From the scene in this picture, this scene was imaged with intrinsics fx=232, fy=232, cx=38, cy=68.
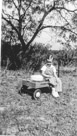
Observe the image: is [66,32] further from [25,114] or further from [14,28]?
[25,114]

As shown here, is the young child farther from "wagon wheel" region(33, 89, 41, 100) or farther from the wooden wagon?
"wagon wheel" region(33, 89, 41, 100)

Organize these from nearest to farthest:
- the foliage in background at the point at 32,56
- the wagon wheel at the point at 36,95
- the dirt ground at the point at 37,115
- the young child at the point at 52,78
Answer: the dirt ground at the point at 37,115, the wagon wheel at the point at 36,95, the young child at the point at 52,78, the foliage in background at the point at 32,56

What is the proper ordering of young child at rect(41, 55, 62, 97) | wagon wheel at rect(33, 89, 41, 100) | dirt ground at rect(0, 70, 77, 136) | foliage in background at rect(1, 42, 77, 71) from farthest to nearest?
foliage in background at rect(1, 42, 77, 71)
young child at rect(41, 55, 62, 97)
wagon wheel at rect(33, 89, 41, 100)
dirt ground at rect(0, 70, 77, 136)

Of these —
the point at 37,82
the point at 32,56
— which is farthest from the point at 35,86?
the point at 32,56

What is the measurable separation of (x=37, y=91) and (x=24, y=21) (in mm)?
8580

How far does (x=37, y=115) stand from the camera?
181 inches

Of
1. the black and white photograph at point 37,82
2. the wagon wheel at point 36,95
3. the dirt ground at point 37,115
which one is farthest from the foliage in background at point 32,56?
the wagon wheel at point 36,95

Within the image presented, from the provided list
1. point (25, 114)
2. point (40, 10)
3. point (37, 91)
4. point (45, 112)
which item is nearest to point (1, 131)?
point (25, 114)

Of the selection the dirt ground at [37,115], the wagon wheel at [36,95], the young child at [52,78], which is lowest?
the dirt ground at [37,115]

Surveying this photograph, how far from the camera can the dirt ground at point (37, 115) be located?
3834mm

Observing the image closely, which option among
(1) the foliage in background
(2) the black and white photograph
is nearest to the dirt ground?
(2) the black and white photograph

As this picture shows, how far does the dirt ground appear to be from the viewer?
3.83 metres

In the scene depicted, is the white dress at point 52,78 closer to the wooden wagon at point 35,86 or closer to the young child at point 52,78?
the young child at point 52,78

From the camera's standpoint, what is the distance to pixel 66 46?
44.2 feet
